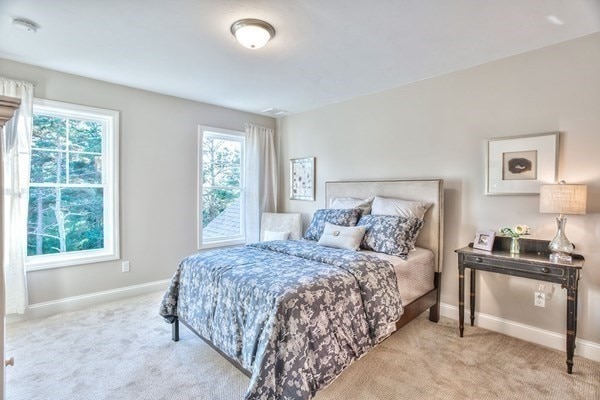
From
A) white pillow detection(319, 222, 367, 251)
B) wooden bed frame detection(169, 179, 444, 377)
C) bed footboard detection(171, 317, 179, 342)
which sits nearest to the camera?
bed footboard detection(171, 317, 179, 342)

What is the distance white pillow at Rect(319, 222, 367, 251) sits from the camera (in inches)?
111

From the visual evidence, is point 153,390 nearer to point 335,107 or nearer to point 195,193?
point 195,193

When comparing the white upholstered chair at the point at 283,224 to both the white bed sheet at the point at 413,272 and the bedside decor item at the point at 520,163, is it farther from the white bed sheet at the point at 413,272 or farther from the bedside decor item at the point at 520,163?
the bedside decor item at the point at 520,163

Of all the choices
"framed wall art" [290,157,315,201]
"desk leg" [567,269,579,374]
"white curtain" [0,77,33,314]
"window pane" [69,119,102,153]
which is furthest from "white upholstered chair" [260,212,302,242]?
"desk leg" [567,269,579,374]

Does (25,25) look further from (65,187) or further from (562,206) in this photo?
(562,206)

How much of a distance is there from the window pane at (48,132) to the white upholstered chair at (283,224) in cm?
262

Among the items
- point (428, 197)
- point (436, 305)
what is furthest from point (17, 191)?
point (436, 305)

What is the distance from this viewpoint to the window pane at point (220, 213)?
434 centimetres

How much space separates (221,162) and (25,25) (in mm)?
2540

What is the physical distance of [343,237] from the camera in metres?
2.88

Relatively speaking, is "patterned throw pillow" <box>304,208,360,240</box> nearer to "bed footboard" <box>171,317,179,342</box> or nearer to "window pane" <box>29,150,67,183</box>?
"bed footboard" <box>171,317,179,342</box>

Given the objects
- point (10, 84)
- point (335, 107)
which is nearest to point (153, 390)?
point (10, 84)

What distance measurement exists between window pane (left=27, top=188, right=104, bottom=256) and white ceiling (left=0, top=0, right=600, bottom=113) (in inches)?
51.3

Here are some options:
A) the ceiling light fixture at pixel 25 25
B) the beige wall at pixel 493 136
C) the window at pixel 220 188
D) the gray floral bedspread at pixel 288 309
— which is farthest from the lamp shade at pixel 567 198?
the ceiling light fixture at pixel 25 25
